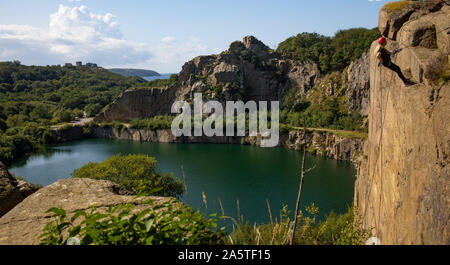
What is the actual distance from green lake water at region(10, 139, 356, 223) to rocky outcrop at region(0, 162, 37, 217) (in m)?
13.9

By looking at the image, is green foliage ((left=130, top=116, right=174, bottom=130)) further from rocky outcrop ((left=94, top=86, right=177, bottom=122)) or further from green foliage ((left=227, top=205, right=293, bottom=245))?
green foliage ((left=227, top=205, right=293, bottom=245))

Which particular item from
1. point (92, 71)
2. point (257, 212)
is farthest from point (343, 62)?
point (92, 71)

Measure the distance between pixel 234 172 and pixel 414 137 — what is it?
32714 millimetres

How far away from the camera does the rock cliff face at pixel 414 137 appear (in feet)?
14.9

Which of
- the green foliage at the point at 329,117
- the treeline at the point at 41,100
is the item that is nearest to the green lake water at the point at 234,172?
the treeline at the point at 41,100

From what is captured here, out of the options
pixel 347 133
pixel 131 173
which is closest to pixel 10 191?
pixel 131 173

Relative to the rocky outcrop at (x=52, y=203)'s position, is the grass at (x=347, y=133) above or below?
below

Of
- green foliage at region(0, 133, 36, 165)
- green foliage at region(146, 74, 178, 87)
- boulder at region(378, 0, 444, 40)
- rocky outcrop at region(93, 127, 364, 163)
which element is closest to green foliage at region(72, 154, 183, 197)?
boulder at region(378, 0, 444, 40)

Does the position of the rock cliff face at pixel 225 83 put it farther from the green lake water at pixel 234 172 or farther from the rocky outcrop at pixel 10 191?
the rocky outcrop at pixel 10 191

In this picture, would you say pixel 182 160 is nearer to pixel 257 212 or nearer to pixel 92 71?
pixel 257 212

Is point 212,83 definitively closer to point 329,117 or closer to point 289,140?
point 289,140

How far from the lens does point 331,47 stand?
7031cm

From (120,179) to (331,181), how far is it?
23.2 m

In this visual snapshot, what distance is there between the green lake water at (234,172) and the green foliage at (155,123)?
16.9 ft
